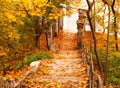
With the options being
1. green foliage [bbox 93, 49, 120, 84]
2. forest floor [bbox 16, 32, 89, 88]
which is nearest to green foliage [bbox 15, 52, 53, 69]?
forest floor [bbox 16, 32, 89, 88]

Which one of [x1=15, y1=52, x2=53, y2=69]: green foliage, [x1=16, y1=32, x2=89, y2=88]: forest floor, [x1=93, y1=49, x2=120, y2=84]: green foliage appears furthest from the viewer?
[x1=15, y1=52, x2=53, y2=69]: green foliage

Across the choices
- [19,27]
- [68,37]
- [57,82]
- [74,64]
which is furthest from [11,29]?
[68,37]

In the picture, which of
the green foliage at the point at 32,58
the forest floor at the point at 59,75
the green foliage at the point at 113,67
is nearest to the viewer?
the forest floor at the point at 59,75

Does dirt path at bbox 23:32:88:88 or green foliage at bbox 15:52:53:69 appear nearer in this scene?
dirt path at bbox 23:32:88:88

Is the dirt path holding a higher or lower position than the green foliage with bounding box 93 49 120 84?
higher

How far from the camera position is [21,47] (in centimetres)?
2570

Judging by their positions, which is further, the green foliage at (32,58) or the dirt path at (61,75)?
the green foliage at (32,58)

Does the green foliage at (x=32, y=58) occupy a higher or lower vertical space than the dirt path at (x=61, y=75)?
higher

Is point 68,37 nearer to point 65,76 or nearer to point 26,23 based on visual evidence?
point 26,23

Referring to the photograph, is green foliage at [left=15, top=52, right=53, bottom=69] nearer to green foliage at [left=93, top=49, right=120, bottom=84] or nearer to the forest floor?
the forest floor

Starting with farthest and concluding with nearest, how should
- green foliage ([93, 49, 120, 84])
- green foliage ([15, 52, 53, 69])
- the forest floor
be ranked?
green foliage ([15, 52, 53, 69])
green foliage ([93, 49, 120, 84])
the forest floor

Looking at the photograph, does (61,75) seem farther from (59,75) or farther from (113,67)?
(113,67)

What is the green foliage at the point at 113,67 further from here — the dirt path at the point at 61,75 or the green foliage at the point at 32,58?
the green foliage at the point at 32,58

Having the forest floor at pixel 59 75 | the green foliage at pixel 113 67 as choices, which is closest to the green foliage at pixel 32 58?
the forest floor at pixel 59 75
